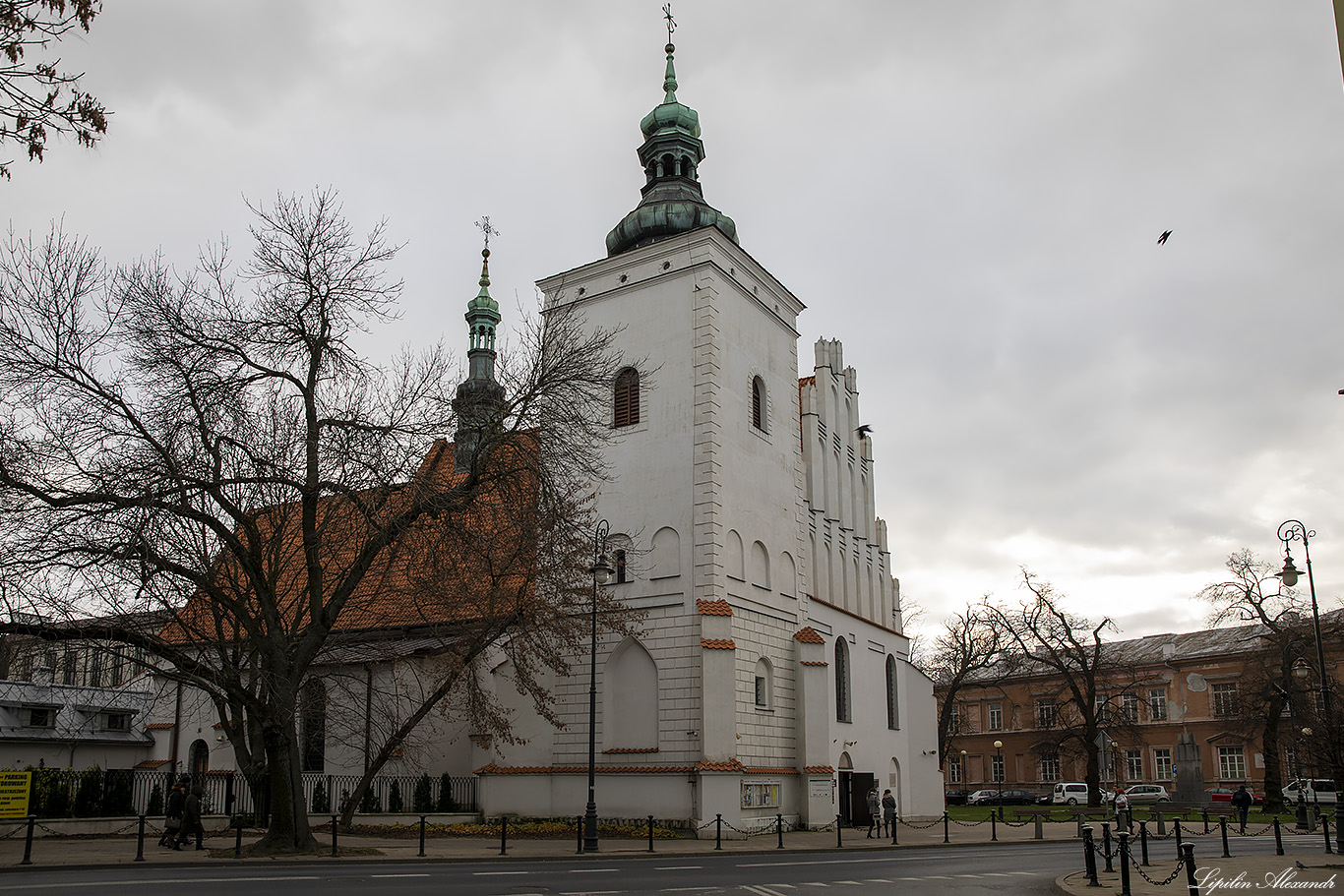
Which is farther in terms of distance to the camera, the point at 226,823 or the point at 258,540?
the point at 226,823

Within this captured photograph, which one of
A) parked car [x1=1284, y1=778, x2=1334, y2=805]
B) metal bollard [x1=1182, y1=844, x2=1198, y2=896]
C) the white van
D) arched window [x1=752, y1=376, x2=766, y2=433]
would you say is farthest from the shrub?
parked car [x1=1284, y1=778, x2=1334, y2=805]

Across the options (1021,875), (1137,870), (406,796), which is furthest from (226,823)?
(1137,870)

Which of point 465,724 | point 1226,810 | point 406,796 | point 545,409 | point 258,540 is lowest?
point 1226,810

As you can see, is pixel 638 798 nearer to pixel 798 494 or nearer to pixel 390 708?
pixel 390 708

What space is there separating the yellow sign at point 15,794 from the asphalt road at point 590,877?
9.28 meters

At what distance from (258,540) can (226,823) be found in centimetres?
1346

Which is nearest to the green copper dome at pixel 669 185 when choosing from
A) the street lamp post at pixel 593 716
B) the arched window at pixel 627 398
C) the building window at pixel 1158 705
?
the arched window at pixel 627 398

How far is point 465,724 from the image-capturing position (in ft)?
109

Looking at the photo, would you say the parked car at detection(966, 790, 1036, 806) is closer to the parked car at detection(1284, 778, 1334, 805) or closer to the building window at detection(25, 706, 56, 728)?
the parked car at detection(1284, 778, 1334, 805)

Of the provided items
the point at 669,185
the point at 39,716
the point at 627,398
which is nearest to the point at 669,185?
the point at 669,185

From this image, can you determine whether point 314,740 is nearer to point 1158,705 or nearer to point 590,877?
point 590,877

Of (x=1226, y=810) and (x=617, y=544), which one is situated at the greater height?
(x=617, y=544)

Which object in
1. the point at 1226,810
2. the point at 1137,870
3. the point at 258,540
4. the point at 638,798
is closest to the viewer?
→ the point at 1137,870

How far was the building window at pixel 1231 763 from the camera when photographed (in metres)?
68.4
